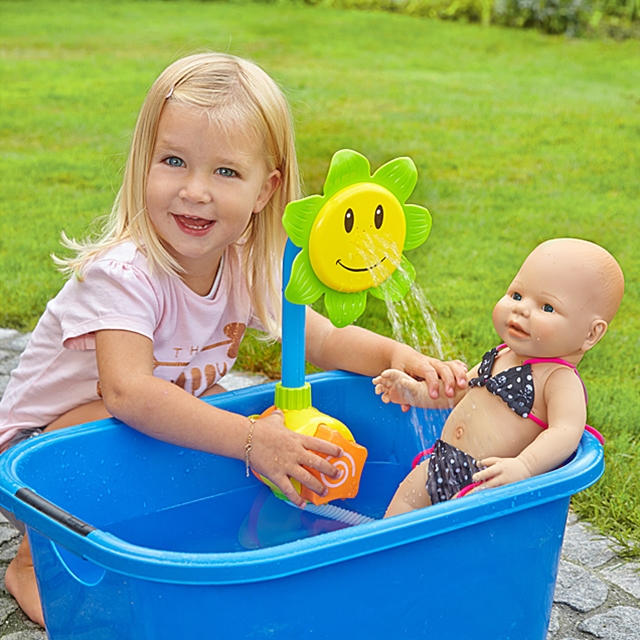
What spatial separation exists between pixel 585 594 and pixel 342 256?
0.72m

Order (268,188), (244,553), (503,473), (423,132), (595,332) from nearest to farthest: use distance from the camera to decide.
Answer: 1. (244,553)
2. (503,473)
3. (595,332)
4. (268,188)
5. (423,132)

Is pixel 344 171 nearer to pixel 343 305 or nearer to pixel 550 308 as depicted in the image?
pixel 343 305

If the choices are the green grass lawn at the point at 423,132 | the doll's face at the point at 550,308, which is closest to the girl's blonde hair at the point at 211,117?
the doll's face at the point at 550,308

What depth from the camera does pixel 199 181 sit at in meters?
1.57

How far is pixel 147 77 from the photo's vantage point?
6332mm

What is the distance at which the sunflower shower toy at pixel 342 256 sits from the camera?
1.45 m

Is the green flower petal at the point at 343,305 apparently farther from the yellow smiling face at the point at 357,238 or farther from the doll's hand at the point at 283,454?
the doll's hand at the point at 283,454

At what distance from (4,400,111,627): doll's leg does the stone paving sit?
0.02 metres

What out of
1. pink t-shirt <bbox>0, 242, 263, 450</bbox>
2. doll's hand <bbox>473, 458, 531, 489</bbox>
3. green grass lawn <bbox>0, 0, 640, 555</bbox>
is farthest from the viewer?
green grass lawn <bbox>0, 0, 640, 555</bbox>

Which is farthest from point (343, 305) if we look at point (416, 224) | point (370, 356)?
point (370, 356)

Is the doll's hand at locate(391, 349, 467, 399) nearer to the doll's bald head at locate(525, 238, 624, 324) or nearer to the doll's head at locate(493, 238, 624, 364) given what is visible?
the doll's head at locate(493, 238, 624, 364)

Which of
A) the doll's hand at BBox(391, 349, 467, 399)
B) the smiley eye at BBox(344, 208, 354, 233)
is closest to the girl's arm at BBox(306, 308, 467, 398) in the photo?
the doll's hand at BBox(391, 349, 467, 399)

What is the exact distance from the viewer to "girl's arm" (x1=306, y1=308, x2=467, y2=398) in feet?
5.50

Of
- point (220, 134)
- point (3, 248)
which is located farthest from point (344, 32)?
point (220, 134)
